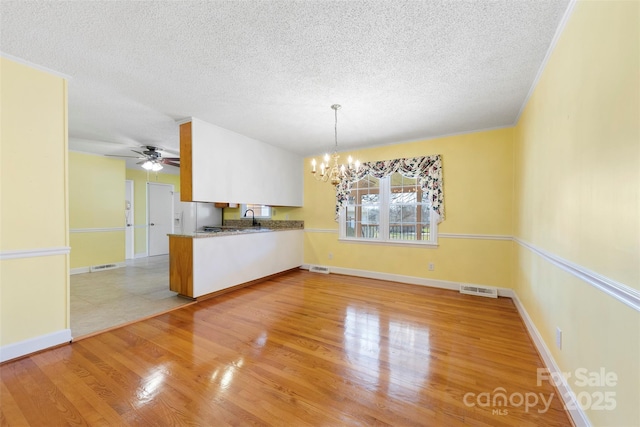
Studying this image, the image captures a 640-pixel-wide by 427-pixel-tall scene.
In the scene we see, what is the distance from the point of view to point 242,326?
270 cm

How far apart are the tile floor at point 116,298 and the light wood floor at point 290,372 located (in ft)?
0.95

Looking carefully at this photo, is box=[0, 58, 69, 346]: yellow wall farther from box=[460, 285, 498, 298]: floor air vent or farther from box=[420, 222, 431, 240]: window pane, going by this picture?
box=[460, 285, 498, 298]: floor air vent

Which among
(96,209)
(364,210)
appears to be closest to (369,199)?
(364,210)

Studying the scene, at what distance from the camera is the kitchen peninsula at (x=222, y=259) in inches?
135

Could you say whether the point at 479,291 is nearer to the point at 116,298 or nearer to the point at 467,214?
the point at 467,214

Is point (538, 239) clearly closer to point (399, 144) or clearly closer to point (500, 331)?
point (500, 331)

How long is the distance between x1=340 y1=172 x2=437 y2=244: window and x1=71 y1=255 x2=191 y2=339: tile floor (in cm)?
319

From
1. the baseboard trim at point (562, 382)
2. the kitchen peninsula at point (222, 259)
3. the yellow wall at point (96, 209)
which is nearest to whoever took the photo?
the baseboard trim at point (562, 382)

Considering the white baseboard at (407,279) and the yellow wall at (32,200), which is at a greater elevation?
the yellow wall at (32,200)

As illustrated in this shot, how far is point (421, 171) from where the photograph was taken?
164 inches

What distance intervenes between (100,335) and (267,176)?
3.17m

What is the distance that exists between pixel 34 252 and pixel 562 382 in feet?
13.8

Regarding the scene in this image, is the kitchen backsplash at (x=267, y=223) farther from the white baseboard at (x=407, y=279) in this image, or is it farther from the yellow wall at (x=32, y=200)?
the yellow wall at (x=32, y=200)

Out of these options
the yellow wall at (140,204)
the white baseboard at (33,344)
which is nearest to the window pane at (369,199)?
the white baseboard at (33,344)
